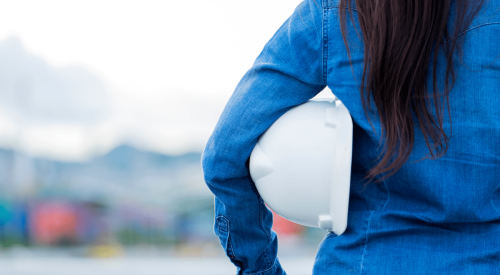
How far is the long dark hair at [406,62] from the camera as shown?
44 cm

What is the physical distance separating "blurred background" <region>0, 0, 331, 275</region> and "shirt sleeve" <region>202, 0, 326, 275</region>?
1.82 metres

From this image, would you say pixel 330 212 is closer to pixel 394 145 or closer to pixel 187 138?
pixel 394 145

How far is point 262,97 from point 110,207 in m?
2.16

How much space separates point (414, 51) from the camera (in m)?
0.43

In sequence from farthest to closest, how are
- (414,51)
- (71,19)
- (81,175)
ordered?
(81,175)
(71,19)
(414,51)

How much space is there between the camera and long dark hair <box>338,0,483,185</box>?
1.43 ft

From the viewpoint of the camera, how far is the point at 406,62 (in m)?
0.44

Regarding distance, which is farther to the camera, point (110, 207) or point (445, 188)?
point (110, 207)

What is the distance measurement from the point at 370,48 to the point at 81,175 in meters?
2.32

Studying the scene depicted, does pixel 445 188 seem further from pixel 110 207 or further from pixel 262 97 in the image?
pixel 110 207

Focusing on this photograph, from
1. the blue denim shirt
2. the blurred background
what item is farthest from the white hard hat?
the blurred background

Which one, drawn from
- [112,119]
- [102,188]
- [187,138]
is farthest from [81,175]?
[187,138]

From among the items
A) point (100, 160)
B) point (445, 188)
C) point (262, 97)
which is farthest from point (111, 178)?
point (445, 188)

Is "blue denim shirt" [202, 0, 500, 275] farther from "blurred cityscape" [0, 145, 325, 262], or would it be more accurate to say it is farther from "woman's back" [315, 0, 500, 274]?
"blurred cityscape" [0, 145, 325, 262]
